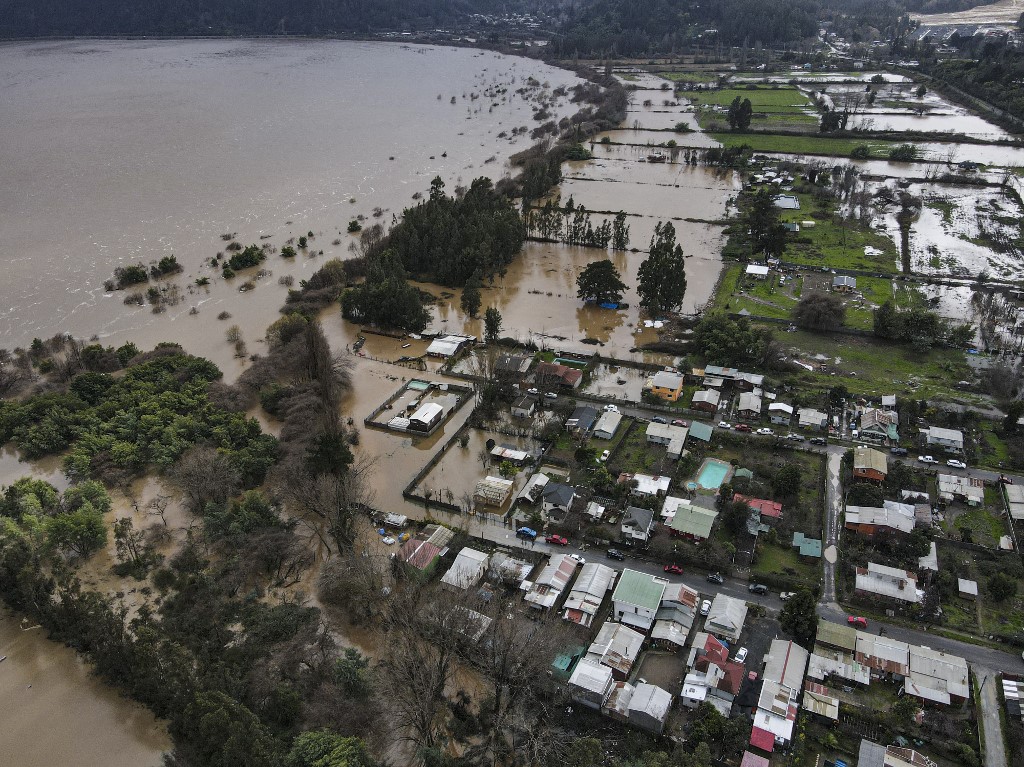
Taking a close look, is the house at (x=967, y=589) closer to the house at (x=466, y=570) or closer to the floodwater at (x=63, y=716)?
the house at (x=466, y=570)

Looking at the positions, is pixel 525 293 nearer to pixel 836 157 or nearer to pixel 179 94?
A: pixel 836 157

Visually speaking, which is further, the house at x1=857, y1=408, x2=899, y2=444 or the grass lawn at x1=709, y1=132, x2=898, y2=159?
the grass lawn at x1=709, y1=132, x2=898, y2=159

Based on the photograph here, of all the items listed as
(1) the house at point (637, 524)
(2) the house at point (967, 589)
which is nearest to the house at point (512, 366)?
(1) the house at point (637, 524)

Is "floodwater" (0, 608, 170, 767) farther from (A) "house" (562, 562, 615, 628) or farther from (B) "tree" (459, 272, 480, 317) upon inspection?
(B) "tree" (459, 272, 480, 317)

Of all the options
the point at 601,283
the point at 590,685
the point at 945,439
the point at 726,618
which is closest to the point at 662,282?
the point at 601,283

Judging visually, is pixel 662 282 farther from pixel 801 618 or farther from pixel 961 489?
pixel 801 618

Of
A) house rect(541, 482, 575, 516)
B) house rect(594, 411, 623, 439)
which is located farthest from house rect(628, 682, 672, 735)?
house rect(594, 411, 623, 439)

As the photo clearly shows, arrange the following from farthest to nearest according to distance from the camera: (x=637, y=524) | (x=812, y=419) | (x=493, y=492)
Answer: (x=812, y=419) → (x=493, y=492) → (x=637, y=524)
